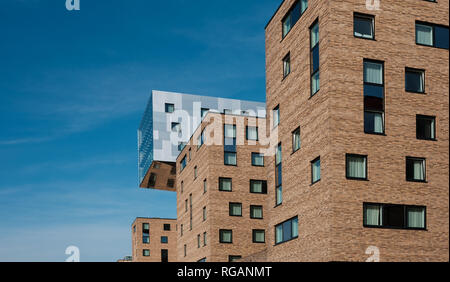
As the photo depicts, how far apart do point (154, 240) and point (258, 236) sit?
56.6 meters

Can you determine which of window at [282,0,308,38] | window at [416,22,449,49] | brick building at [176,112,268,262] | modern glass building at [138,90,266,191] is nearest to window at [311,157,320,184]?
window at [416,22,449,49]

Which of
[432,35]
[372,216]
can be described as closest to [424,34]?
[432,35]

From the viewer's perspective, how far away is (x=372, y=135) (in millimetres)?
29141

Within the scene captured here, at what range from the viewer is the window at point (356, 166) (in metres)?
28.8

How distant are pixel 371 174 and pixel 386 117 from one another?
3.15 metres

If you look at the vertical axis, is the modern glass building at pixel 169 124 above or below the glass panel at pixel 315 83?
above

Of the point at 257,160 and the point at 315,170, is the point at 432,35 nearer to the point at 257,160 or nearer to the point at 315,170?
the point at 315,170

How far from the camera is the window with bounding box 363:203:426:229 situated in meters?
28.4

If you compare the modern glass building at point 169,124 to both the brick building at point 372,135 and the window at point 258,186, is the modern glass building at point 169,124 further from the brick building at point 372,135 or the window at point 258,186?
the brick building at point 372,135

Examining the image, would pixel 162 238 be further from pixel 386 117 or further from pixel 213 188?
pixel 386 117

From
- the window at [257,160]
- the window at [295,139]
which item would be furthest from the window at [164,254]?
the window at [295,139]

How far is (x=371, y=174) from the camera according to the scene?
28.6 m

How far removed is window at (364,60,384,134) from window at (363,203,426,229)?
12.7 feet
